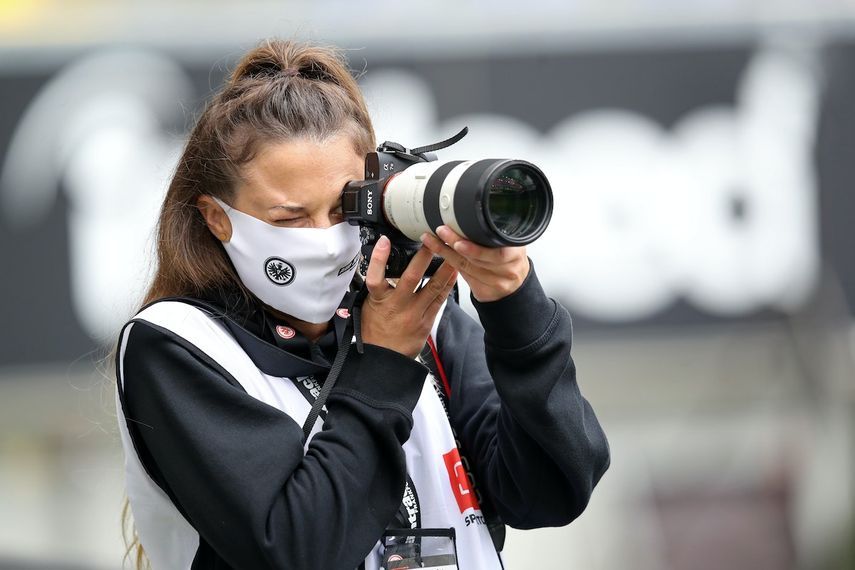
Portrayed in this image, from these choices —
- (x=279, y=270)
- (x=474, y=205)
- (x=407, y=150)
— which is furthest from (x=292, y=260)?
(x=474, y=205)

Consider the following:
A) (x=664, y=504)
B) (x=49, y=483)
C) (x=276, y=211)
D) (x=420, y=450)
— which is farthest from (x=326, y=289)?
(x=49, y=483)

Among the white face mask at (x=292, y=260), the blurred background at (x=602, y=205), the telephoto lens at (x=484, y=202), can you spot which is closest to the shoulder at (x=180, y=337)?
the white face mask at (x=292, y=260)

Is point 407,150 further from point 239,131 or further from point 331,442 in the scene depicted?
point 331,442

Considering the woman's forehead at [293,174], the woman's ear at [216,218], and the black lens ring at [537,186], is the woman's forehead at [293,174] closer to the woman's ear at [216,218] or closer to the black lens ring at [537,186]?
the woman's ear at [216,218]

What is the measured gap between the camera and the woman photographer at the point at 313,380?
4.86 ft

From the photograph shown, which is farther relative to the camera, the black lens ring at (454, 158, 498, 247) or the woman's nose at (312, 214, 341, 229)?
the woman's nose at (312, 214, 341, 229)

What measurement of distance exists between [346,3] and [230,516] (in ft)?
14.1

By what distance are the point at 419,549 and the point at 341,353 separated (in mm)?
306

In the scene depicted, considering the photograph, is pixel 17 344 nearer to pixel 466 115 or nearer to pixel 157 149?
pixel 157 149

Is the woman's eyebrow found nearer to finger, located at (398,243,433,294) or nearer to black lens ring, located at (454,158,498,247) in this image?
finger, located at (398,243,433,294)

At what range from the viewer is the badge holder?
1.58m

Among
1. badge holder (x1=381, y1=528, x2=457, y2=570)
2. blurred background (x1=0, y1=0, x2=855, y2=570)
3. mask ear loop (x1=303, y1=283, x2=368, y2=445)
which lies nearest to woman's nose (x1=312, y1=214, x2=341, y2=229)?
mask ear loop (x1=303, y1=283, x2=368, y2=445)

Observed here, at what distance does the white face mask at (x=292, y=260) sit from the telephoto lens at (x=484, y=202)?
14cm

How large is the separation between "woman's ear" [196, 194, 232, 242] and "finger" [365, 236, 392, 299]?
234 millimetres
